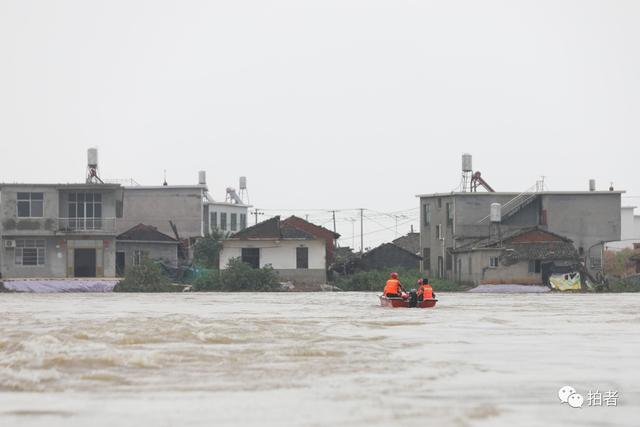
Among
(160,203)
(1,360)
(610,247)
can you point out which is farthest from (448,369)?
→ (610,247)

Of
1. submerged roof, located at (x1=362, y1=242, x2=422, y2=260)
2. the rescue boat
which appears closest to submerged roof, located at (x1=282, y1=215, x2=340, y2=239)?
submerged roof, located at (x1=362, y1=242, x2=422, y2=260)

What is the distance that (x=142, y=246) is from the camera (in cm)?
7256

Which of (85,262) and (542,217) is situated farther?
(542,217)

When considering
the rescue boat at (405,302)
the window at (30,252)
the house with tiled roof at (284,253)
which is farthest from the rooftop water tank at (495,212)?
the rescue boat at (405,302)

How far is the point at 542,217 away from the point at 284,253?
15.9 metres

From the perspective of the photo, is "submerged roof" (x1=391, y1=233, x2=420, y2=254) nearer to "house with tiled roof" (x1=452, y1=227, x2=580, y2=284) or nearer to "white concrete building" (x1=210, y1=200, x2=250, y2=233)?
"white concrete building" (x1=210, y1=200, x2=250, y2=233)

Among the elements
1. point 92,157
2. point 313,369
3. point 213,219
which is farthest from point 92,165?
point 313,369

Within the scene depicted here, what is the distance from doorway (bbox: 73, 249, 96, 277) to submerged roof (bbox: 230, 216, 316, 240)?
8767 mm

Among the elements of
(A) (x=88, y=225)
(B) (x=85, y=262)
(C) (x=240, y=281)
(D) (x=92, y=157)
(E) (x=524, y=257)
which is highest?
(D) (x=92, y=157)

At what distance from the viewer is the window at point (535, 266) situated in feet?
218

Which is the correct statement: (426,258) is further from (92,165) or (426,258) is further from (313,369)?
(313,369)

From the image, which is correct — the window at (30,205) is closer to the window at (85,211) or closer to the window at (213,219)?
the window at (85,211)

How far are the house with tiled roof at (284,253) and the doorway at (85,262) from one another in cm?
804

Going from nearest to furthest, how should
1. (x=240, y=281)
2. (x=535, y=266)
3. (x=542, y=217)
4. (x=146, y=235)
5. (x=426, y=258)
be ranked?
(x=240, y=281)
(x=535, y=266)
(x=542, y=217)
(x=146, y=235)
(x=426, y=258)
